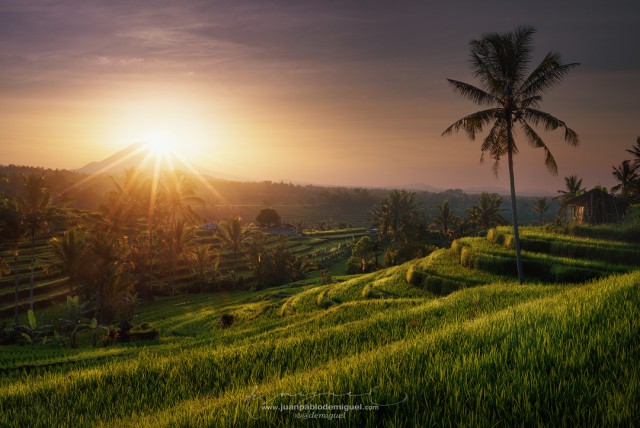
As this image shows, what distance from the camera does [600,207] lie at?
111 ft

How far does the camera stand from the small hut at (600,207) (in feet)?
109

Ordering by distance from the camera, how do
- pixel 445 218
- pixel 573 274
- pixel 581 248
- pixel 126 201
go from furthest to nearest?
pixel 445 218 < pixel 126 201 < pixel 581 248 < pixel 573 274

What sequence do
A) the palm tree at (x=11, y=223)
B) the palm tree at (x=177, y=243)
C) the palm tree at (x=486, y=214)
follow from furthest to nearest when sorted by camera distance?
the palm tree at (x=486, y=214) → the palm tree at (x=177, y=243) → the palm tree at (x=11, y=223)

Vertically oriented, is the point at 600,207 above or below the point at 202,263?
above

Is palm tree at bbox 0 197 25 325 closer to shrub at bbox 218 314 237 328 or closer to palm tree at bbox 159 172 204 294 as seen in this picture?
palm tree at bbox 159 172 204 294

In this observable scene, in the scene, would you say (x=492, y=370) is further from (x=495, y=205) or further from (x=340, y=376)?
(x=495, y=205)

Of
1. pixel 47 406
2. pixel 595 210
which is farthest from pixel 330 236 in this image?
pixel 47 406

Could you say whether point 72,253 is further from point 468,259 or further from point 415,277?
point 468,259

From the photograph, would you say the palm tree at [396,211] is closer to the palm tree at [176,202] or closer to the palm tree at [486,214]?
the palm tree at [486,214]

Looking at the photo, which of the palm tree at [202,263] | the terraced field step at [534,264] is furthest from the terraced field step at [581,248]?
the palm tree at [202,263]

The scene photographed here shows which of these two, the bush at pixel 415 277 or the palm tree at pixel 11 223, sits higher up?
the palm tree at pixel 11 223

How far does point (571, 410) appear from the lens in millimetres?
2928

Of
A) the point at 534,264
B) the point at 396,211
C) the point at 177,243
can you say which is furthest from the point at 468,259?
the point at 396,211

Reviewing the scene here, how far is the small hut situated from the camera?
1310 inches
